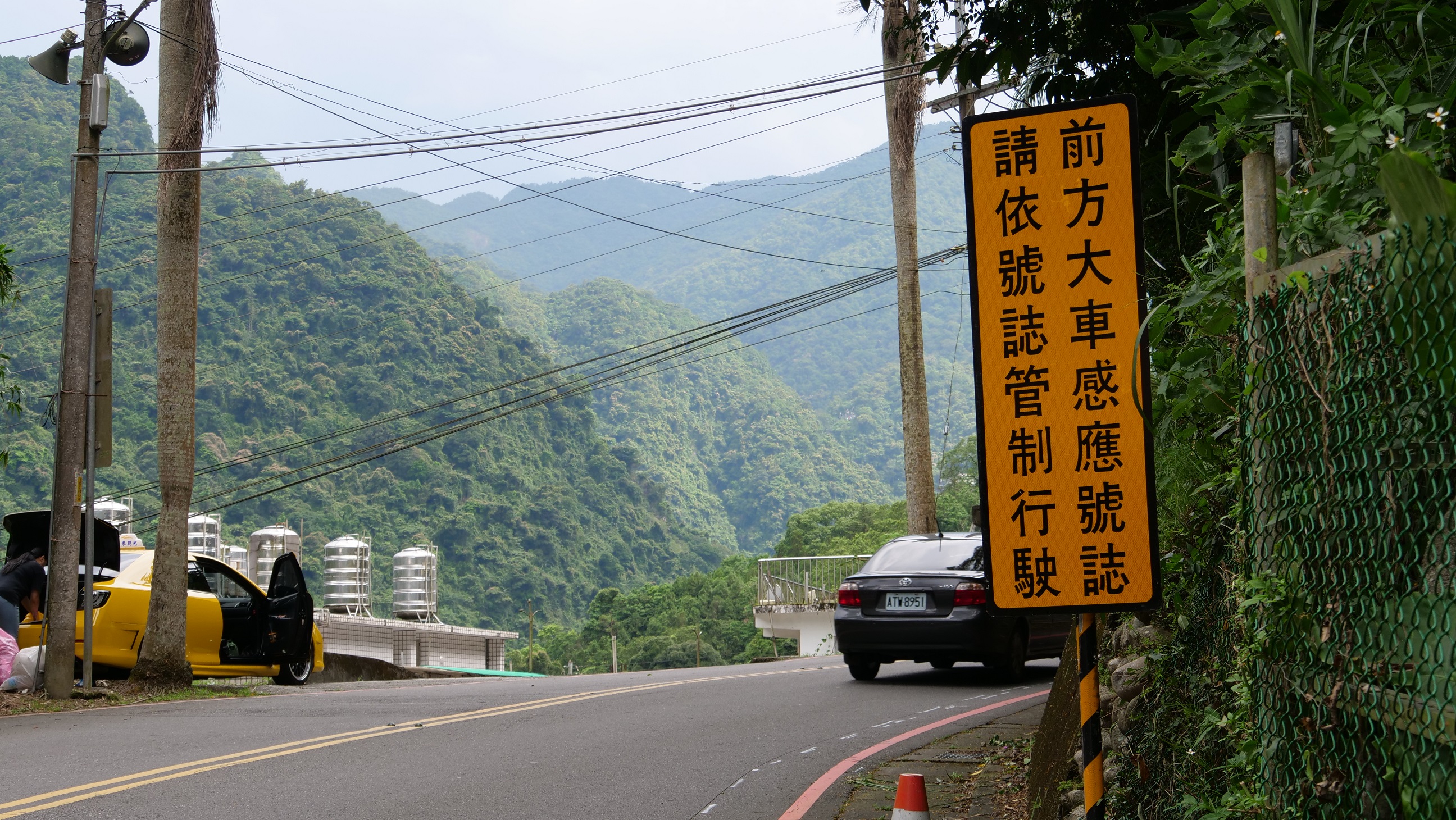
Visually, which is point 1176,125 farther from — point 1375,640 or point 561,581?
point 561,581

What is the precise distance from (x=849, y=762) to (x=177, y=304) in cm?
948

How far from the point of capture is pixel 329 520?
6262 centimetres

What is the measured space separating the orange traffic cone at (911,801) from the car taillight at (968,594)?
283 inches

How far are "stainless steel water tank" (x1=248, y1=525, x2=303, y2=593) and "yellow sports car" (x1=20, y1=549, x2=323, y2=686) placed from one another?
97.4 ft

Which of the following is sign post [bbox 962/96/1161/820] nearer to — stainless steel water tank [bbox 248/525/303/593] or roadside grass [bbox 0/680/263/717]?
roadside grass [bbox 0/680/263/717]

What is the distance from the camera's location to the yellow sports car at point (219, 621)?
45.8ft

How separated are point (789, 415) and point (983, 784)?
385 ft

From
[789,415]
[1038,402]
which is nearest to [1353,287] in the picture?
[1038,402]

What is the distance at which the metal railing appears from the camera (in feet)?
101

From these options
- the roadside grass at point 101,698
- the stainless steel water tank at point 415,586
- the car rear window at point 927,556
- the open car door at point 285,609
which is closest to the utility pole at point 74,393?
the roadside grass at point 101,698

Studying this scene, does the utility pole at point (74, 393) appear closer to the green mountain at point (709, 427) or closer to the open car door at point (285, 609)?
the open car door at point (285, 609)

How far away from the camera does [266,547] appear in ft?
149

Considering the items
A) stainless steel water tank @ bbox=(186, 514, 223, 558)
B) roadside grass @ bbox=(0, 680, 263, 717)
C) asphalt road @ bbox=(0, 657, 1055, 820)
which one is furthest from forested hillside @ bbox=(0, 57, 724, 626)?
asphalt road @ bbox=(0, 657, 1055, 820)

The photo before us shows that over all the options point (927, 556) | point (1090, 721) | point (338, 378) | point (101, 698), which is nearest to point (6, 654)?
point (101, 698)
